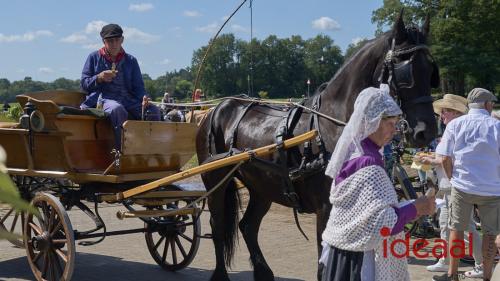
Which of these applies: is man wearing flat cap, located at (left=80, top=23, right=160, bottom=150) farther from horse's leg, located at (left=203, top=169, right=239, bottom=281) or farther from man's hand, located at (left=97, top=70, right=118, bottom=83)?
horse's leg, located at (left=203, top=169, right=239, bottom=281)

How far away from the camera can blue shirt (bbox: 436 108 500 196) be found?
17.4 ft

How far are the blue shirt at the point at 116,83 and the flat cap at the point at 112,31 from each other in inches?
10.4

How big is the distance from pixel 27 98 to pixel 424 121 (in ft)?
11.6

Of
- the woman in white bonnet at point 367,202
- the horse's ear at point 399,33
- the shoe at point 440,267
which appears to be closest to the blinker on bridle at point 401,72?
the horse's ear at point 399,33

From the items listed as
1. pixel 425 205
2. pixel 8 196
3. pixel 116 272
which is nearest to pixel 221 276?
pixel 116 272

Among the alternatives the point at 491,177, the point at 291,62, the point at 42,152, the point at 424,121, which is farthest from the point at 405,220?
the point at 291,62

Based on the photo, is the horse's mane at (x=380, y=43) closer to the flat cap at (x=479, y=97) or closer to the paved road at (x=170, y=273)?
the flat cap at (x=479, y=97)

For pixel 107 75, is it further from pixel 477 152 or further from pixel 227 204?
pixel 477 152

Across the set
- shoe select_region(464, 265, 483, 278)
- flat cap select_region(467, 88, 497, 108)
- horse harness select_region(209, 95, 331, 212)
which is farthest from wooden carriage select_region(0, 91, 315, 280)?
shoe select_region(464, 265, 483, 278)

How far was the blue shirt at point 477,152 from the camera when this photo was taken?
209 inches

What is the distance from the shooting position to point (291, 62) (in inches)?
2301

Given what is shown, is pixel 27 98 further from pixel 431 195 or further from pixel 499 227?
pixel 499 227

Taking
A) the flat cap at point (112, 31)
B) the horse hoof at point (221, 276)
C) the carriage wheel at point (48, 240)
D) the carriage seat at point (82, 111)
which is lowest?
the horse hoof at point (221, 276)

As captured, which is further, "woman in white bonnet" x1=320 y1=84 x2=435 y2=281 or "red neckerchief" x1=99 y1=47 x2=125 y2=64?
"red neckerchief" x1=99 y1=47 x2=125 y2=64
